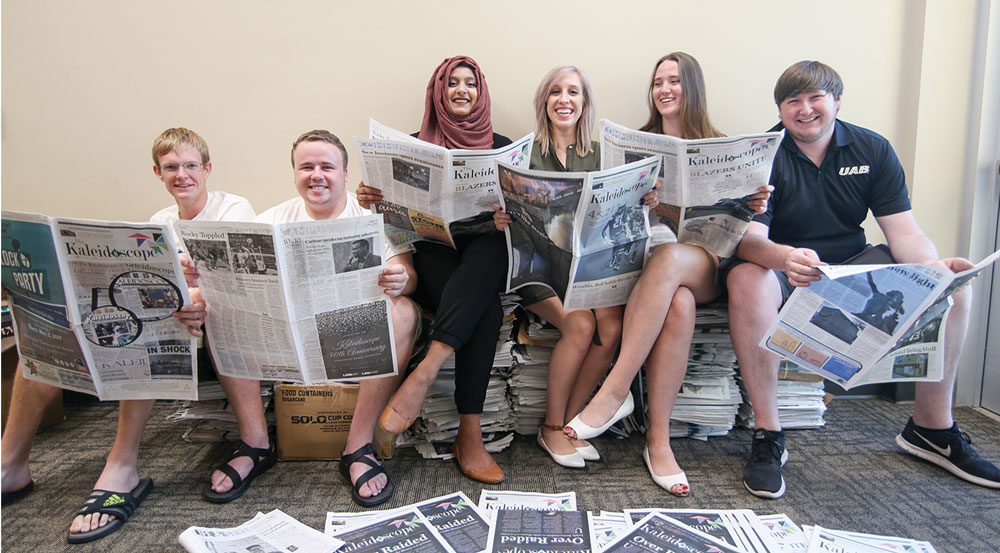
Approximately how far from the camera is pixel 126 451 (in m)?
1.28

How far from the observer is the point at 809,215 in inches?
61.1

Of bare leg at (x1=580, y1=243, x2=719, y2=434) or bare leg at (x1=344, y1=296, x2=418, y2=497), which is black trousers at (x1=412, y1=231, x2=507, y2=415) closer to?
bare leg at (x1=344, y1=296, x2=418, y2=497)

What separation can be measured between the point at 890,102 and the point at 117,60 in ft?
8.98

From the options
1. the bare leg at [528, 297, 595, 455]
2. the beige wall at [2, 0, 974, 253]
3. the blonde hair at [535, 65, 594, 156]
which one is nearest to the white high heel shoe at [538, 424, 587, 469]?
the bare leg at [528, 297, 595, 455]

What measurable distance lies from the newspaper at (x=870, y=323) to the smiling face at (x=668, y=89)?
775 mm

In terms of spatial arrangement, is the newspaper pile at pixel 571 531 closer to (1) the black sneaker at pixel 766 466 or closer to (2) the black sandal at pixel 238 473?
(1) the black sneaker at pixel 766 466

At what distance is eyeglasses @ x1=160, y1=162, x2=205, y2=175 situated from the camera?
1511mm

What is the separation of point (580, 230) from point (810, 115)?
0.80 m

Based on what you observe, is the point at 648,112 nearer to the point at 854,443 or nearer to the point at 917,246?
the point at 917,246

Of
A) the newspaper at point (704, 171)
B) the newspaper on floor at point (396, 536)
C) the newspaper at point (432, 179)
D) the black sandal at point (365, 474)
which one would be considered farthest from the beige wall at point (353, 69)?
the newspaper on floor at point (396, 536)

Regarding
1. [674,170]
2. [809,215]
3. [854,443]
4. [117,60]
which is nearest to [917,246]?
[809,215]

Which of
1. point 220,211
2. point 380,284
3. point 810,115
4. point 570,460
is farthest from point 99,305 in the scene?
point 810,115

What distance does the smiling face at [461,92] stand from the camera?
5.67 feet

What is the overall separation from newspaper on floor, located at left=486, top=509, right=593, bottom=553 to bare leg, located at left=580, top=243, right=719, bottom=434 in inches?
9.6
